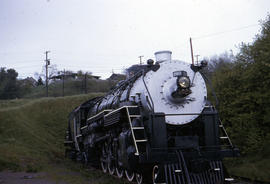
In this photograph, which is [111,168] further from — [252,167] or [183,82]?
[183,82]

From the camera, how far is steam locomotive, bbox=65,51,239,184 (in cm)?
721

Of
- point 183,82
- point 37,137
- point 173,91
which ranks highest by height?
point 183,82

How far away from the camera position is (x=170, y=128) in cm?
801

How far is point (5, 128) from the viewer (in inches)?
912

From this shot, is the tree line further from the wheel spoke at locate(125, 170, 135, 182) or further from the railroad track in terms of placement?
the wheel spoke at locate(125, 170, 135, 182)

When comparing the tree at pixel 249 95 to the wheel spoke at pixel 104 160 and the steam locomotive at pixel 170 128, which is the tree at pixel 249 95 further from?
the wheel spoke at pixel 104 160

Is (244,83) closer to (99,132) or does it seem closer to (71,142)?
(99,132)

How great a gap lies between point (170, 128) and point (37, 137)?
17.2m

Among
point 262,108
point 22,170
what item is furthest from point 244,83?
point 22,170

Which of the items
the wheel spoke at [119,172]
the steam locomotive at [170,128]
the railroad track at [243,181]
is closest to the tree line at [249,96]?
the railroad track at [243,181]

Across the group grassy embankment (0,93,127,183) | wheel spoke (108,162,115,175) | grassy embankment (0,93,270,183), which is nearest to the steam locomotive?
wheel spoke (108,162,115,175)

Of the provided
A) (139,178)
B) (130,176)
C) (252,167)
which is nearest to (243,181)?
(252,167)

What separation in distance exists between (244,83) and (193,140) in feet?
19.7

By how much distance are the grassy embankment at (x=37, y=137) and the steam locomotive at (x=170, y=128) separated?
3036mm
